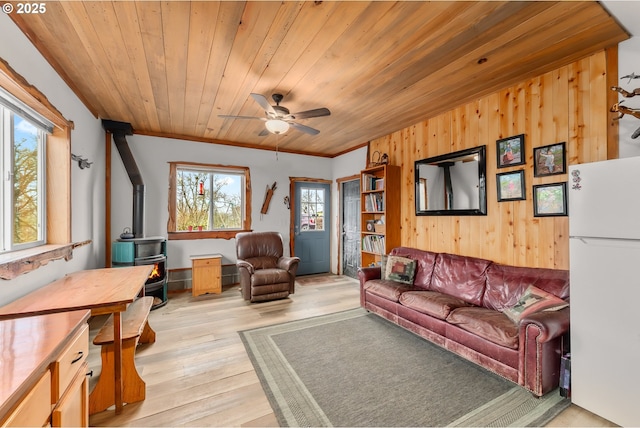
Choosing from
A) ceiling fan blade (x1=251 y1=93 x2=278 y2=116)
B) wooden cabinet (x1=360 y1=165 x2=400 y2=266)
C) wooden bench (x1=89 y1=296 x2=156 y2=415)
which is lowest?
wooden bench (x1=89 y1=296 x2=156 y2=415)

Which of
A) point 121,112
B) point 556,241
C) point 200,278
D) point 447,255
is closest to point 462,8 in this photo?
point 556,241

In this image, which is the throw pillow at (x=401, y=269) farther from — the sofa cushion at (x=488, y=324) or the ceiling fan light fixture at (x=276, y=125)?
the ceiling fan light fixture at (x=276, y=125)

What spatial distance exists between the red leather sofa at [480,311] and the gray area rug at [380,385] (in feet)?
0.42

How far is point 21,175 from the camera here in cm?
216

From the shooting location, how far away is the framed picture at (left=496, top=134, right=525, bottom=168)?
8.77 feet

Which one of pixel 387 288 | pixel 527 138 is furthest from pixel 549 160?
pixel 387 288

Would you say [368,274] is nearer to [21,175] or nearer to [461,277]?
[461,277]

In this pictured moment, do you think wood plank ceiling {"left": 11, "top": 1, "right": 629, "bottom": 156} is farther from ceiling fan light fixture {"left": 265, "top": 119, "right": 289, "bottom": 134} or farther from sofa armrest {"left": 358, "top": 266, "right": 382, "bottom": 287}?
sofa armrest {"left": 358, "top": 266, "right": 382, "bottom": 287}

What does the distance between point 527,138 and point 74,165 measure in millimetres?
4697

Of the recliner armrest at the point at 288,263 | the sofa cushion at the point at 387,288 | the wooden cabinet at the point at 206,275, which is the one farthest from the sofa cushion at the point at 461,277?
the wooden cabinet at the point at 206,275

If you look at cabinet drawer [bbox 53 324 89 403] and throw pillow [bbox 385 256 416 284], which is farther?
throw pillow [bbox 385 256 416 284]

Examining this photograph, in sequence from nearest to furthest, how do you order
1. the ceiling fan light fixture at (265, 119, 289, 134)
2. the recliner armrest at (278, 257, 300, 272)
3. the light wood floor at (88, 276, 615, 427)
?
the light wood floor at (88, 276, 615, 427) → the ceiling fan light fixture at (265, 119, 289, 134) → the recliner armrest at (278, 257, 300, 272)

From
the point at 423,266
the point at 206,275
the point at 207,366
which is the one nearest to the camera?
the point at 207,366

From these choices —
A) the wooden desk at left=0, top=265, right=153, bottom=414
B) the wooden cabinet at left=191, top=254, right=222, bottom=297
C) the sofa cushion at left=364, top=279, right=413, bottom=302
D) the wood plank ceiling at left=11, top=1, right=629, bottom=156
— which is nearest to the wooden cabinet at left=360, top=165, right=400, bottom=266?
the sofa cushion at left=364, top=279, right=413, bottom=302
